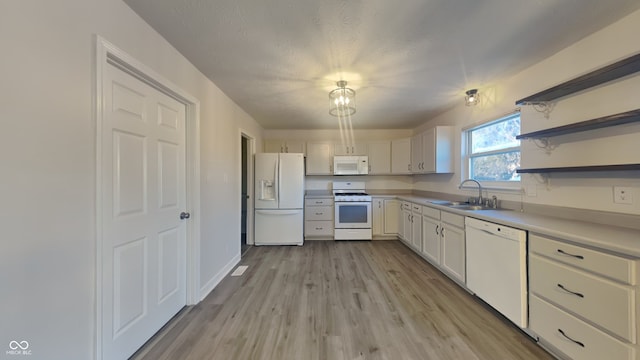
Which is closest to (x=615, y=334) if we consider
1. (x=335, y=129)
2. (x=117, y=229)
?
(x=117, y=229)

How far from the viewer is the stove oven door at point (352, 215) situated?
4.67m

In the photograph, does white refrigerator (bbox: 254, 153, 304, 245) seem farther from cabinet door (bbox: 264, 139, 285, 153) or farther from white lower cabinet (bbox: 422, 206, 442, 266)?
white lower cabinet (bbox: 422, 206, 442, 266)

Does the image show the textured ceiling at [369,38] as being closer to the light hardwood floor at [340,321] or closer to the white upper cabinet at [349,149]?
the white upper cabinet at [349,149]

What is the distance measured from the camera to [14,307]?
0.96 metres

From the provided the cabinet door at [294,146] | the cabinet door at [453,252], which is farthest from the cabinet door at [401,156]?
the cabinet door at [453,252]

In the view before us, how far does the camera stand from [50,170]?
1095 mm

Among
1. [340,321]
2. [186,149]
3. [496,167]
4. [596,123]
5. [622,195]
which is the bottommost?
[340,321]

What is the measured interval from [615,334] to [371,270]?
7.14ft

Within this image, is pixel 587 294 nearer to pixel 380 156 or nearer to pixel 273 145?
pixel 380 156

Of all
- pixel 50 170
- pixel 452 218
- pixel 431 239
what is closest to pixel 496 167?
pixel 452 218

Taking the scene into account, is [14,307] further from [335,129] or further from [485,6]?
[335,129]

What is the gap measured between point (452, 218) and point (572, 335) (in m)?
1.39

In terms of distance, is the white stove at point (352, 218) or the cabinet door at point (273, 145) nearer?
the white stove at point (352, 218)

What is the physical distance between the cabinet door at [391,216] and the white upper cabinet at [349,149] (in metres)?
1.17
